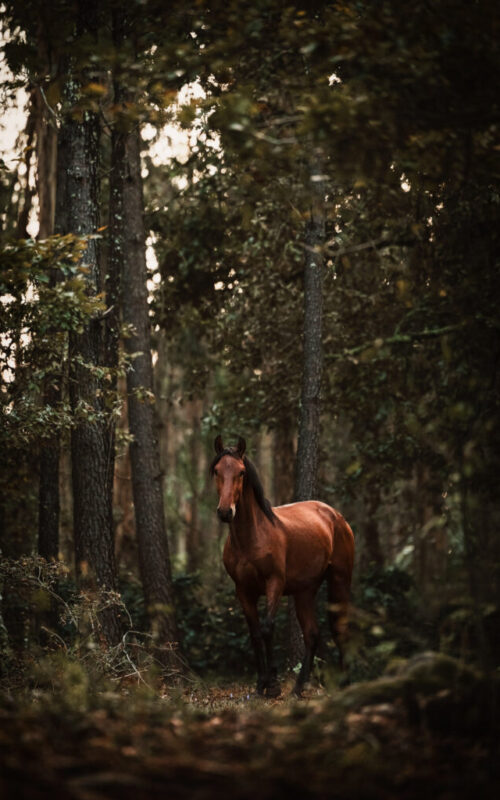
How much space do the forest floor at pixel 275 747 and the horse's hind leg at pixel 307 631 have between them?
4557 mm

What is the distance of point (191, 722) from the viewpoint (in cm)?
488

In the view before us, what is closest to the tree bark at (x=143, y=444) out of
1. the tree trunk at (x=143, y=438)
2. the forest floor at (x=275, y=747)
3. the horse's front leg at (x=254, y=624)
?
the tree trunk at (x=143, y=438)

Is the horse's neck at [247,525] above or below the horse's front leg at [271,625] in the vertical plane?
above

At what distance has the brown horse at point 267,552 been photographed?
9.05 metres

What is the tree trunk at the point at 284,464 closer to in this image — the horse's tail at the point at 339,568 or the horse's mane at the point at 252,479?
the horse's tail at the point at 339,568

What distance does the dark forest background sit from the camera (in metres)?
5.55

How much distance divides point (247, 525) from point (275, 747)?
5135mm

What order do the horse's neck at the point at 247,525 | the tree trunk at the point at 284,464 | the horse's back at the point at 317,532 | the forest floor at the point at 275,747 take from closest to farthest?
1. the forest floor at the point at 275,747
2. the horse's neck at the point at 247,525
3. the horse's back at the point at 317,532
4. the tree trunk at the point at 284,464

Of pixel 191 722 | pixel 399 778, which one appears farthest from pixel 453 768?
pixel 191 722

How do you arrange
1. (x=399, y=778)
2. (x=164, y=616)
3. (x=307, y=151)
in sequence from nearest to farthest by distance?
(x=399, y=778)
(x=307, y=151)
(x=164, y=616)

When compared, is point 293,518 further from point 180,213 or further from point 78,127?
point 180,213

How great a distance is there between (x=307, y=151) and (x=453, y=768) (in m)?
4.28

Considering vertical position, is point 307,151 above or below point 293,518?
above

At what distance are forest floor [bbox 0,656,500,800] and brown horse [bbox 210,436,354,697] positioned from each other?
377 centimetres
